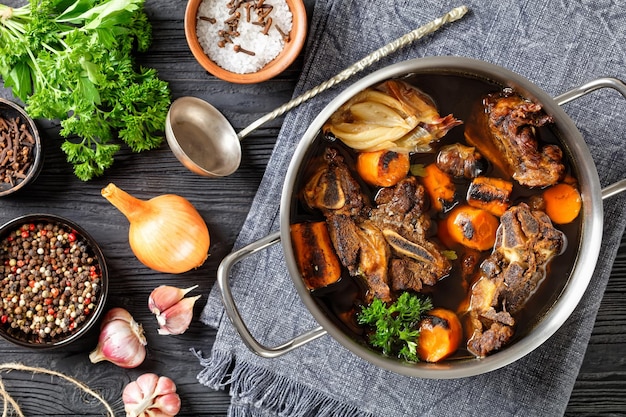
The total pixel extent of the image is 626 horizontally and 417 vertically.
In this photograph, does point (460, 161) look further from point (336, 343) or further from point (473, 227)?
point (336, 343)

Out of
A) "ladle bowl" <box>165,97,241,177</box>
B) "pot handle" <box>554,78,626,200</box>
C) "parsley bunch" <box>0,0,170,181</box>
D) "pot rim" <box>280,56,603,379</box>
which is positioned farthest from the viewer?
"ladle bowl" <box>165,97,241,177</box>

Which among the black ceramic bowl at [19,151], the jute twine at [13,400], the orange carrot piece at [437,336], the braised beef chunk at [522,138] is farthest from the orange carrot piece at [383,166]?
the jute twine at [13,400]

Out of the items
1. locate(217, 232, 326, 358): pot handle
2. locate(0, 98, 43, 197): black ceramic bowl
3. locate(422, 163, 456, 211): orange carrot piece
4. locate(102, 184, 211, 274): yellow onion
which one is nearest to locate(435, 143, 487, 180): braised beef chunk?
locate(422, 163, 456, 211): orange carrot piece

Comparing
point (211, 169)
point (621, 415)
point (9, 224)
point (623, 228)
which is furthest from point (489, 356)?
point (9, 224)

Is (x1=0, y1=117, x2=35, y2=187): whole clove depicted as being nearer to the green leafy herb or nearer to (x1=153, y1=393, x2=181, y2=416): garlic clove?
(x1=153, y1=393, x2=181, y2=416): garlic clove

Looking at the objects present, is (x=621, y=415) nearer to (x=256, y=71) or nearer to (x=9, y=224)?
(x=256, y=71)

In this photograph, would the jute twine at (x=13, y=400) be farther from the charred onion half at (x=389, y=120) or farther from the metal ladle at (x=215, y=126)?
the charred onion half at (x=389, y=120)
